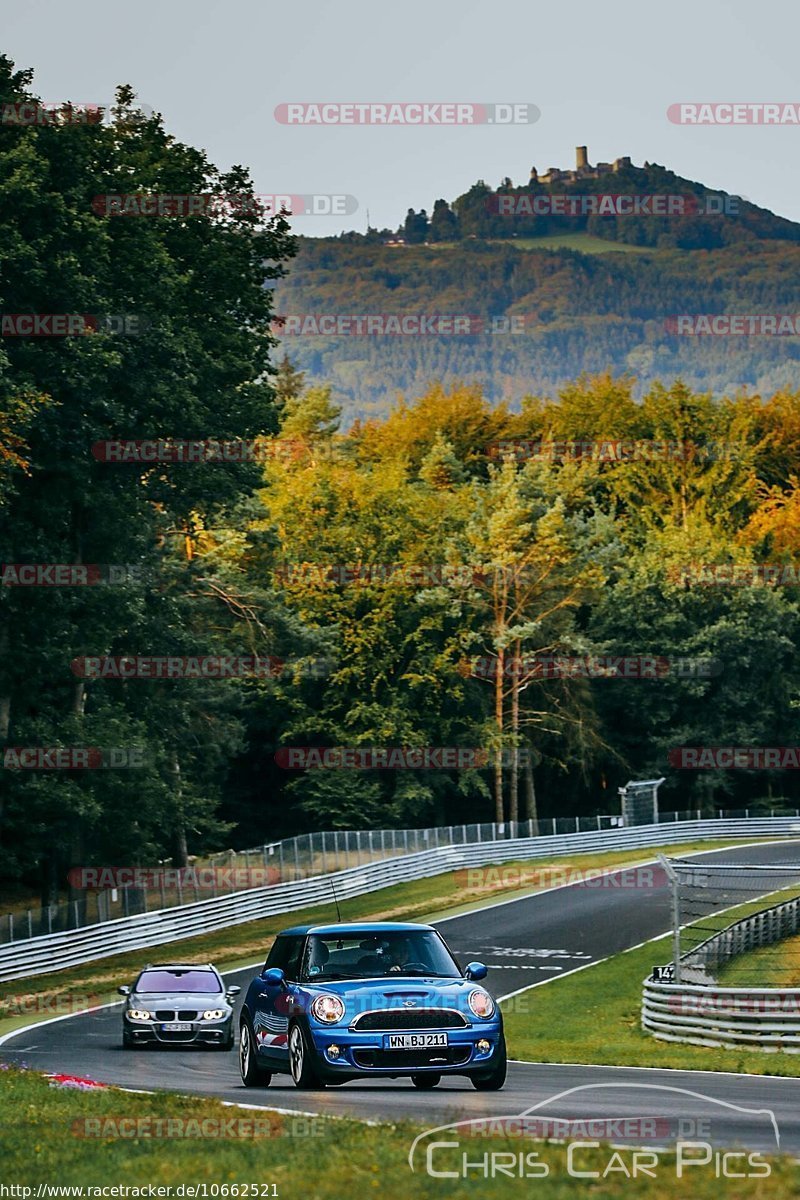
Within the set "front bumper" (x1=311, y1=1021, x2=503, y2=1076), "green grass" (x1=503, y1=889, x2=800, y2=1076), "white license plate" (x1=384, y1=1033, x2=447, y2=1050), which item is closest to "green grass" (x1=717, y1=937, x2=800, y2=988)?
"green grass" (x1=503, y1=889, x2=800, y2=1076)

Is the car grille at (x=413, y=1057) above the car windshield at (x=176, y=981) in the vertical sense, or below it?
above

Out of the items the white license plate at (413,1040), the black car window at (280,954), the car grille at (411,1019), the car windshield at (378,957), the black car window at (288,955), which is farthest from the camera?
the black car window at (280,954)

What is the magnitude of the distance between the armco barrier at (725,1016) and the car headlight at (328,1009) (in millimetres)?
10169

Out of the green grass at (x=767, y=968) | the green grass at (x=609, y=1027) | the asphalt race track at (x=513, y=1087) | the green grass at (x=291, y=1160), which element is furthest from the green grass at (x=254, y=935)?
the green grass at (x=291, y=1160)

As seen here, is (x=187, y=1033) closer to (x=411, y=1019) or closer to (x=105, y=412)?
(x=411, y=1019)

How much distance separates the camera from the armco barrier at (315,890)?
4156 centimetres

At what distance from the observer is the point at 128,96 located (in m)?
45.6

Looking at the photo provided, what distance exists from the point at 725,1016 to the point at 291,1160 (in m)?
16.5

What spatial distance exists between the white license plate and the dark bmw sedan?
32.5 ft

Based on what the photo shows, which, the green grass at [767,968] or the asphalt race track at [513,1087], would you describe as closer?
the asphalt race track at [513,1087]

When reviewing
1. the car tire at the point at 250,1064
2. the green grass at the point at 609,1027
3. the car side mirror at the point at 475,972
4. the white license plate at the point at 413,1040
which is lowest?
the green grass at the point at 609,1027

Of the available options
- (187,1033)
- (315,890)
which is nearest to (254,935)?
(315,890)

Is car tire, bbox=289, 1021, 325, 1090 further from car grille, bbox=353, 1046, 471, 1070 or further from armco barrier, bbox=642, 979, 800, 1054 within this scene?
armco barrier, bbox=642, 979, 800, 1054

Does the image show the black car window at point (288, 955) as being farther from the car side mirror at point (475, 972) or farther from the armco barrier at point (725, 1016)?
the armco barrier at point (725, 1016)
